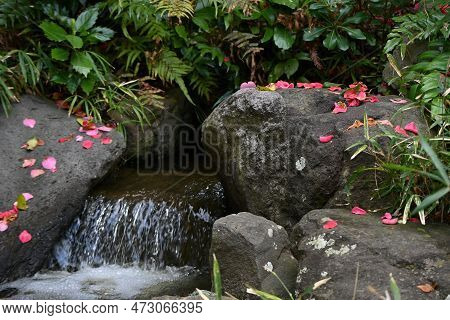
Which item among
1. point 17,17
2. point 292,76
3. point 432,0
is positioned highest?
point 432,0

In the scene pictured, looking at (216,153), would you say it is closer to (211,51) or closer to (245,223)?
(245,223)

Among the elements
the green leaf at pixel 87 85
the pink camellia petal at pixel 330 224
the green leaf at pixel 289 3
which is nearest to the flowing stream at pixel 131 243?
the green leaf at pixel 87 85

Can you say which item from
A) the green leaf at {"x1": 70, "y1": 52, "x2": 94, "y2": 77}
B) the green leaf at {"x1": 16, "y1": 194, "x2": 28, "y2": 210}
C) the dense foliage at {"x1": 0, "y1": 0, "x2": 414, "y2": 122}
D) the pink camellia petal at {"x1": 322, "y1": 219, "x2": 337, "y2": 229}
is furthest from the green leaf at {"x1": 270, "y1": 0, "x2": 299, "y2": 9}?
the green leaf at {"x1": 16, "y1": 194, "x2": 28, "y2": 210}

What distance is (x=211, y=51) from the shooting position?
4.45 metres

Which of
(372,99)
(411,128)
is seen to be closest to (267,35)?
(372,99)

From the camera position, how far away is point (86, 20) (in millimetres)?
4219

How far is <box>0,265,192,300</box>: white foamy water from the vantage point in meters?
3.11

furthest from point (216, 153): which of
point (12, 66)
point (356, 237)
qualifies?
point (12, 66)

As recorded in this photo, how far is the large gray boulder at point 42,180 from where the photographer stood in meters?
3.34

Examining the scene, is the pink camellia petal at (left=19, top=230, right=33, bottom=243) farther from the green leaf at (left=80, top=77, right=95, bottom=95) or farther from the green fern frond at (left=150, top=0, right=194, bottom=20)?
the green fern frond at (left=150, top=0, right=194, bottom=20)

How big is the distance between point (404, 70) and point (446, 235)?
157cm

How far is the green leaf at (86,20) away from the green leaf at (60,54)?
0.67 ft

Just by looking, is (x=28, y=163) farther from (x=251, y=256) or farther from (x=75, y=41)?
(x=251, y=256)

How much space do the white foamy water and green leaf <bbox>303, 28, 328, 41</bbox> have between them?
2.10 m
